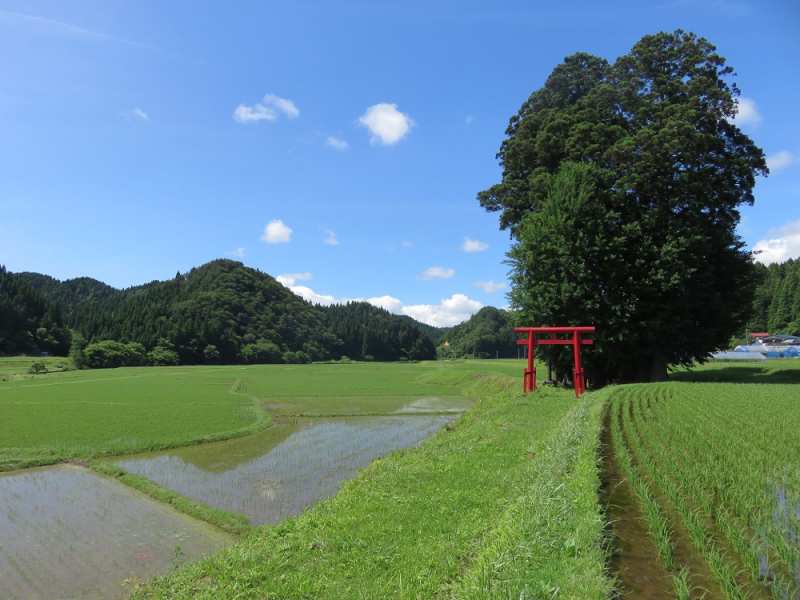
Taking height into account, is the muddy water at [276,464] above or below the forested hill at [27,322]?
below

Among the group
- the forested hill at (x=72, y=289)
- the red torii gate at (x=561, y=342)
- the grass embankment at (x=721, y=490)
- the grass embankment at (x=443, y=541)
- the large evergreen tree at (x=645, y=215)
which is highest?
the forested hill at (x=72, y=289)

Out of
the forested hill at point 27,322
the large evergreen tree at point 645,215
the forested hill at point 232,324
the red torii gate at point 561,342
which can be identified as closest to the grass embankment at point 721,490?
the red torii gate at point 561,342

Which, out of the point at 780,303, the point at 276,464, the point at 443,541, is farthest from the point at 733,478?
the point at 780,303

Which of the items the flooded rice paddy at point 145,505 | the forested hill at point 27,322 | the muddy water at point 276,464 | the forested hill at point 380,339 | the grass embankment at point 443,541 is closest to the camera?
the grass embankment at point 443,541

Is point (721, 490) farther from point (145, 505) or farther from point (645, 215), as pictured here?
point (645, 215)

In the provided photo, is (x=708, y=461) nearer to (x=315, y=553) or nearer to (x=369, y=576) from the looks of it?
(x=369, y=576)

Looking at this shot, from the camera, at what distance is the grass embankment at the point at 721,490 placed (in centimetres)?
370

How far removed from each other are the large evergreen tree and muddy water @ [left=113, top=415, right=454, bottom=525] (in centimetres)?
876

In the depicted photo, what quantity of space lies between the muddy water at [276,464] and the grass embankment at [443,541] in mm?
2312

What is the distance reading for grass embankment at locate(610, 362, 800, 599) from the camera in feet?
12.1

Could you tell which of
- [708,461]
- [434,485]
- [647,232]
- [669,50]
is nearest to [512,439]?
[434,485]

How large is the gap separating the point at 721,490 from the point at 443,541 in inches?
128

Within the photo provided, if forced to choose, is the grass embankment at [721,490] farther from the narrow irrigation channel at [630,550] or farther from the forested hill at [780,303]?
the forested hill at [780,303]

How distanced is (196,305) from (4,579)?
343ft
